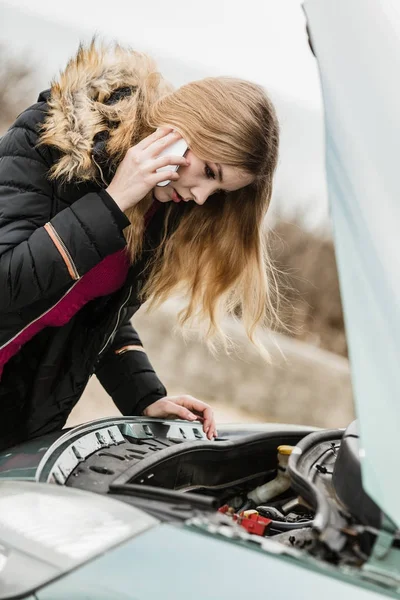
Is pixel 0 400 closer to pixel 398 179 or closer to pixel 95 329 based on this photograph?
pixel 95 329

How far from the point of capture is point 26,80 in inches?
258

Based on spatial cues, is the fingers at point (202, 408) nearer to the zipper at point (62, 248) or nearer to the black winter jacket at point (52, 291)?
the black winter jacket at point (52, 291)

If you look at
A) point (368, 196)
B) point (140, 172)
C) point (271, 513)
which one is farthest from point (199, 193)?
point (271, 513)

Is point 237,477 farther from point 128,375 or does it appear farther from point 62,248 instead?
point 62,248

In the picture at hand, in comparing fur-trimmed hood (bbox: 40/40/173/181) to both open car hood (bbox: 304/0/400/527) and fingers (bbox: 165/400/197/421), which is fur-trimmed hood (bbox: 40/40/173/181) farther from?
fingers (bbox: 165/400/197/421)

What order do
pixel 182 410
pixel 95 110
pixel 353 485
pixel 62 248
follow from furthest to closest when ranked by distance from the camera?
1. pixel 182 410
2. pixel 95 110
3. pixel 62 248
4. pixel 353 485

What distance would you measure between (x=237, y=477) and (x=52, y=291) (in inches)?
22.1

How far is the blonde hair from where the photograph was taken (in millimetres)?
1527

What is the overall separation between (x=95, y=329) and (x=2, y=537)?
0.75 m

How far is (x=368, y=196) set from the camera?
1.09 meters

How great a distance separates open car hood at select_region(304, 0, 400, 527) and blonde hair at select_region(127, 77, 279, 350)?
382 mm

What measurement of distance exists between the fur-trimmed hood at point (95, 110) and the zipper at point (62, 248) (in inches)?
5.2

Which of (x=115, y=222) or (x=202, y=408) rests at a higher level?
(x=115, y=222)

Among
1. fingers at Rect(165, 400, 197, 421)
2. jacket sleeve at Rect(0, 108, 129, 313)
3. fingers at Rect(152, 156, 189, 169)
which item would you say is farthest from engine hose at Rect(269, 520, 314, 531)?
fingers at Rect(152, 156, 189, 169)
